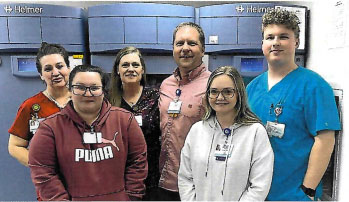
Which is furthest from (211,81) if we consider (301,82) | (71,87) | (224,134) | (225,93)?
(71,87)

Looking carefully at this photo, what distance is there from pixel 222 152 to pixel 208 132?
3.7 inches

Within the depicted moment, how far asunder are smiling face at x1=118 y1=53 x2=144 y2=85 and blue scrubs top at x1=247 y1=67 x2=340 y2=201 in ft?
1.67

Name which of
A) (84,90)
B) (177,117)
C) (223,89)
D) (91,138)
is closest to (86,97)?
(84,90)

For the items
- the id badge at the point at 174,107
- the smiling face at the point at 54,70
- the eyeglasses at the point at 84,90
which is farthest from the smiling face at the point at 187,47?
the smiling face at the point at 54,70

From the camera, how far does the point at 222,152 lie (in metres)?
1.02

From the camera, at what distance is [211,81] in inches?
40.2

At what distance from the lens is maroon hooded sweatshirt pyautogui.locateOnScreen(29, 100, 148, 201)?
101 cm

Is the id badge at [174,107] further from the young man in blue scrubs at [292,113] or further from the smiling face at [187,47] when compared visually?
the young man in blue scrubs at [292,113]

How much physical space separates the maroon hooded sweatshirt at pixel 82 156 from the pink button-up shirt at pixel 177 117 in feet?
0.61

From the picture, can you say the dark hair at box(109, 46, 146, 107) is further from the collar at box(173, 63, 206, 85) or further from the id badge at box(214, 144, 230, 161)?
the id badge at box(214, 144, 230, 161)

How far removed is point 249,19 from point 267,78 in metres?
0.47

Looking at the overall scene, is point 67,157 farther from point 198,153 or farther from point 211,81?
point 211,81

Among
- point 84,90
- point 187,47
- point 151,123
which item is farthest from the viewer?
point 151,123

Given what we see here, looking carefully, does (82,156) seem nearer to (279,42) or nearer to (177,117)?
(177,117)
